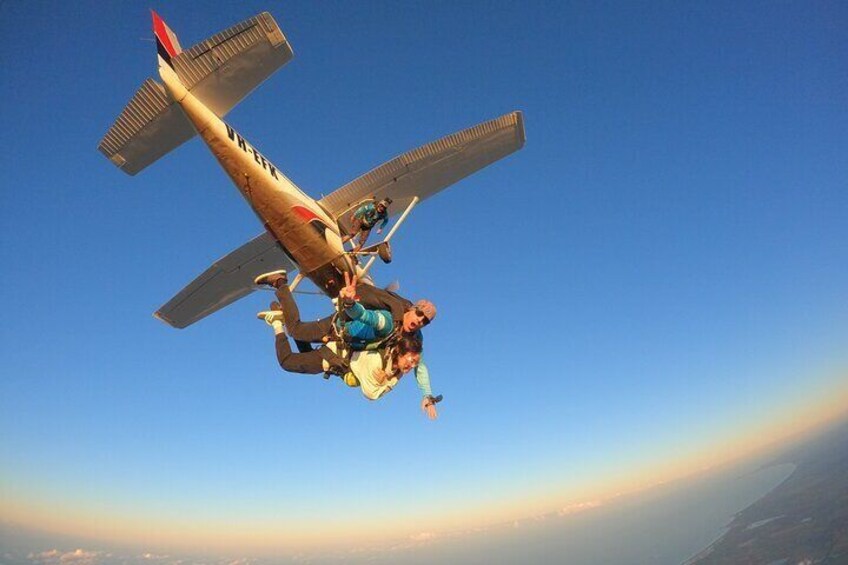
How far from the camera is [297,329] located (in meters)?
5.55

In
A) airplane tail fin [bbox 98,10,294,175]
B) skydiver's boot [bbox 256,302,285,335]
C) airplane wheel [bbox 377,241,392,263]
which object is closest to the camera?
skydiver's boot [bbox 256,302,285,335]

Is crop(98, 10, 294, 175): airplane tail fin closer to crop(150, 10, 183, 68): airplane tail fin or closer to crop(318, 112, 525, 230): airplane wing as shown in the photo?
crop(150, 10, 183, 68): airplane tail fin

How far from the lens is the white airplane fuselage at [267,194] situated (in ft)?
23.1

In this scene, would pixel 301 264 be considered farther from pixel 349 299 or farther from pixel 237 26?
pixel 237 26

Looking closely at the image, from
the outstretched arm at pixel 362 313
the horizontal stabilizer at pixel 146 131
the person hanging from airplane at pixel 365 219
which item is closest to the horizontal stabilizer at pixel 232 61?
the horizontal stabilizer at pixel 146 131

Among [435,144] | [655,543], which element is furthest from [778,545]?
[435,144]

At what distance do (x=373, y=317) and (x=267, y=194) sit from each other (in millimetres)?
3607

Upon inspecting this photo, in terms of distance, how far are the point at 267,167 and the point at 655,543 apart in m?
260

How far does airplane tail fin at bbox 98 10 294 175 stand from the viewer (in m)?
7.14

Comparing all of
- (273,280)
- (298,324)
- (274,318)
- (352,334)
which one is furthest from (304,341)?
(352,334)

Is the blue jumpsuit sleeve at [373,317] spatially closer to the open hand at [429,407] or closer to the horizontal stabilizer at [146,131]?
the open hand at [429,407]

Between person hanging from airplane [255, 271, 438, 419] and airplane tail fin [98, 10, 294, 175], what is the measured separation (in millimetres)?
4072

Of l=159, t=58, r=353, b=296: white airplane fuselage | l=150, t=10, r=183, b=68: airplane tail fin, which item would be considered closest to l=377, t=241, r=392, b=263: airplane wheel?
l=159, t=58, r=353, b=296: white airplane fuselage

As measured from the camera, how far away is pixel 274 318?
5844 millimetres
